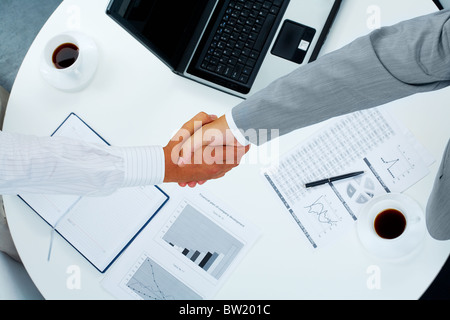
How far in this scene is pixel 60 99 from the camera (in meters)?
0.98

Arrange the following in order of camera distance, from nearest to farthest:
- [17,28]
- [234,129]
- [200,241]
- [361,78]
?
[361,78] < [234,129] < [200,241] < [17,28]

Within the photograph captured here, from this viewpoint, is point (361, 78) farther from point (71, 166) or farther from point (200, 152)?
point (71, 166)

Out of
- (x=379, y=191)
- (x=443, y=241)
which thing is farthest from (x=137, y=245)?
(x=443, y=241)

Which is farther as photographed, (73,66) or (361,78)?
(73,66)

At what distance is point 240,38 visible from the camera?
940 mm

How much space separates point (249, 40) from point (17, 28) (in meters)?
1.13

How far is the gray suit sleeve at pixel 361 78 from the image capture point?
684 millimetres

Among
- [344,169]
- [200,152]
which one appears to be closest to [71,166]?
[200,152]

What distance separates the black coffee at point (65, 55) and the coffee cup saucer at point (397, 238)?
677 mm

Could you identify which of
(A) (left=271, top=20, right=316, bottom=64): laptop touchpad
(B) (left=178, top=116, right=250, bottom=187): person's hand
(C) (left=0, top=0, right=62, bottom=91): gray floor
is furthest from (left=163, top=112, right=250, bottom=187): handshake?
(C) (left=0, top=0, right=62, bottom=91): gray floor

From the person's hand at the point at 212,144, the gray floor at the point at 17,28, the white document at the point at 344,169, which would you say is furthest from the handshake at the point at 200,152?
the gray floor at the point at 17,28

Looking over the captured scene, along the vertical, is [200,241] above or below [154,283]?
above

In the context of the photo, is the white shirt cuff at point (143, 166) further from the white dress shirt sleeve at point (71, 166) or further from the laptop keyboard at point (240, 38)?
the laptop keyboard at point (240, 38)

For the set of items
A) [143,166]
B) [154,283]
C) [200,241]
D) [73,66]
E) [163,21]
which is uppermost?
[163,21]
